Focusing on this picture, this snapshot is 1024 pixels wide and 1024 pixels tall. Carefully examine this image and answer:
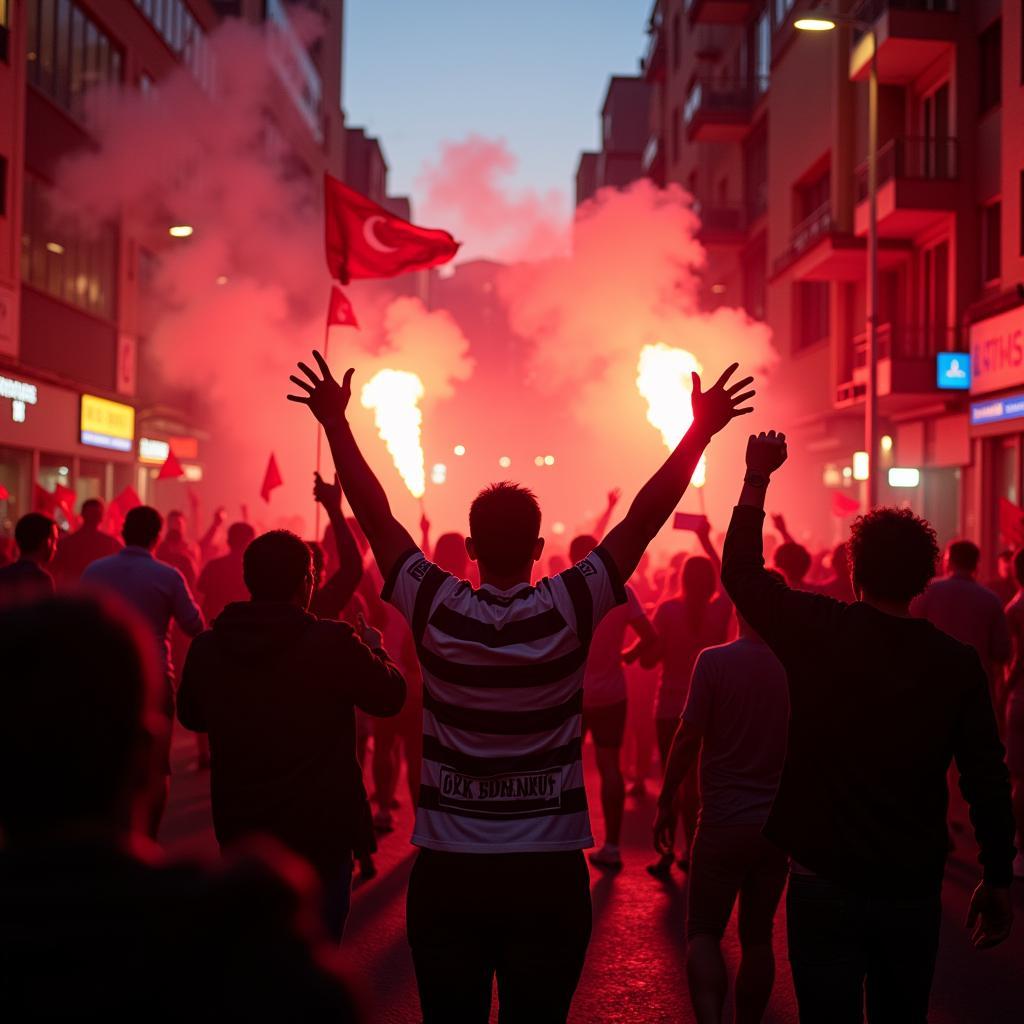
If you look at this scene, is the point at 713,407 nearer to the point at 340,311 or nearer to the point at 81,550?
the point at 81,550

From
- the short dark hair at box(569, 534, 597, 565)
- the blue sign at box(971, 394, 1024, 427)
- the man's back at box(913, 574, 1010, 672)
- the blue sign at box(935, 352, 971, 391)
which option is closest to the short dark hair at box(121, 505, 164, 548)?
the short dark hair at box(569, 534, 597, 565)

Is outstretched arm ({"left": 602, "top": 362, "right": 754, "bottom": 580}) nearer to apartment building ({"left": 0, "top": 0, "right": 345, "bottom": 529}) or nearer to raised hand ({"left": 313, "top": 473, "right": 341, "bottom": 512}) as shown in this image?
raised hand ({"left": 313, "top": 473, "right": 341, "bottom": 512})

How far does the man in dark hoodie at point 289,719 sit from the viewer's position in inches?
147

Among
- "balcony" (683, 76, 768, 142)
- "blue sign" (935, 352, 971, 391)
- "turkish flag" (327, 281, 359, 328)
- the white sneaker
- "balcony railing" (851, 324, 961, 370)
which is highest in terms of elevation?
"balcony" (683, 76, 768, 142)

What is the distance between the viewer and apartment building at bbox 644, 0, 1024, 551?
18.8 meters

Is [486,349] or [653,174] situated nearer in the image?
[653,174]

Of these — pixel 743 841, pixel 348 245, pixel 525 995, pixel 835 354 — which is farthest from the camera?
pixel 835 354

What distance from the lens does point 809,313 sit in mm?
28625

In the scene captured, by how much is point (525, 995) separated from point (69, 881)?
1.89 meters

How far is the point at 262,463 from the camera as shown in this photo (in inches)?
1574

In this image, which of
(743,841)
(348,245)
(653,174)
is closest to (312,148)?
(653,174)

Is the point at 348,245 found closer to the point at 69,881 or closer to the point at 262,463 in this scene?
the point at 69,881

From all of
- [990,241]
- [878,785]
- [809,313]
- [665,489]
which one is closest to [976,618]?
A: [878,785]

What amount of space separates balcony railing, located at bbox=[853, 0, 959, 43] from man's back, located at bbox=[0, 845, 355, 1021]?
20.4 metres
